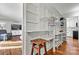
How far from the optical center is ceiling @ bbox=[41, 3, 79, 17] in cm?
161

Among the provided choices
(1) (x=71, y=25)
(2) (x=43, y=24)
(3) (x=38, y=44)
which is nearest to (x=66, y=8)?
(1) (x=71, y=25)

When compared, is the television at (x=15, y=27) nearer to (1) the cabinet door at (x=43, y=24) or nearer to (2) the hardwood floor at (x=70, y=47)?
(1) the cabinet door at (x=43, y=24)

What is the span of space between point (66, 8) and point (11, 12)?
880 mm

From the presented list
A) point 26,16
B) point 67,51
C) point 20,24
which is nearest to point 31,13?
point 26,16

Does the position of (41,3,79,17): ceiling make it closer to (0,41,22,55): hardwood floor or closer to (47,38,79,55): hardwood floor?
(47,38,79,55): hardwood floor

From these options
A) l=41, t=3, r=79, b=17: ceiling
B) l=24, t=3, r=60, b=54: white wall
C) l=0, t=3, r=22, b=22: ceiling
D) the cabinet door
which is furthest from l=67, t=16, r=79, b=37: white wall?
l=0, t=3, r=22, b=22: ceiling

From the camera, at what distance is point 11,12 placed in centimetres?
162

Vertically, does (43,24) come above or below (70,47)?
above

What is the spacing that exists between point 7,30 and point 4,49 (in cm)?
30

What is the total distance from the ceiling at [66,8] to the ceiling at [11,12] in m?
0.46

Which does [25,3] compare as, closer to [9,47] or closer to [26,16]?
[26,16]

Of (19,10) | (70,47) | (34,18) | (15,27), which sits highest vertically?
(19,10)

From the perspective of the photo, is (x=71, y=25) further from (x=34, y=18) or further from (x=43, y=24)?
(x=34, y=18)

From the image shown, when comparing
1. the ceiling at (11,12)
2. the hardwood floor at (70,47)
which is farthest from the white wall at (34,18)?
the hardwood floor at (70,47)
